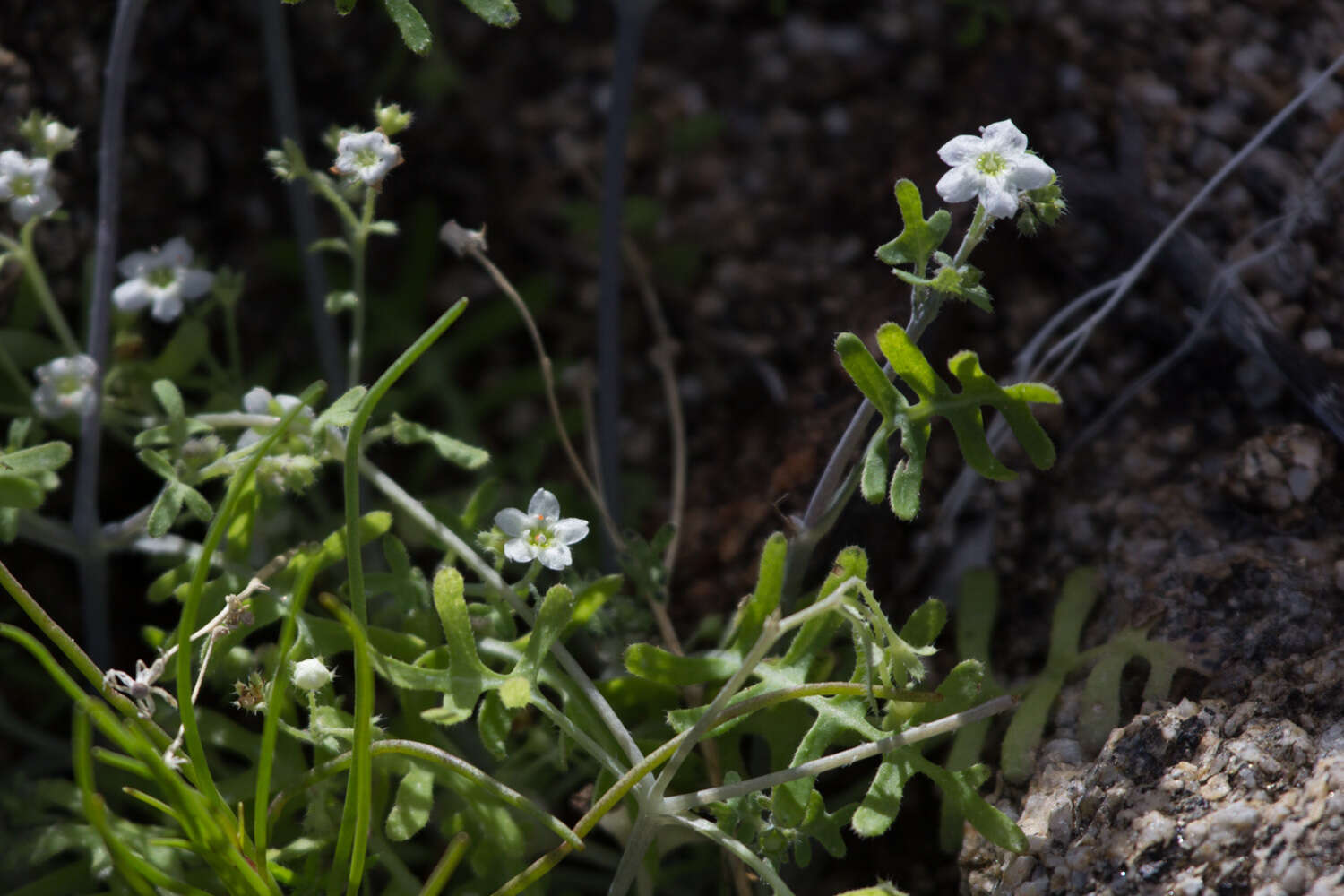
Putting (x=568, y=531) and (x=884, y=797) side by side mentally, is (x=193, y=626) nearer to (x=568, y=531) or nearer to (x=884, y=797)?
(x=568, y=531)

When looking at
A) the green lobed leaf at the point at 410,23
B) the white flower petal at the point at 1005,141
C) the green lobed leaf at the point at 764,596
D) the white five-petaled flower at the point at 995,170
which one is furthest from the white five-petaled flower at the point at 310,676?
the white flower petal at the point at 1005,141

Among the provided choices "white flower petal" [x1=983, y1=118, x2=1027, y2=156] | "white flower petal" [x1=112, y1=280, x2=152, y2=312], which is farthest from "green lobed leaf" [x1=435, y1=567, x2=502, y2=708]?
"white flower petal" [x1=983, y1=118, x2=1027, y2=156]

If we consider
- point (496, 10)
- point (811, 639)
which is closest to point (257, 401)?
point (496, 10)

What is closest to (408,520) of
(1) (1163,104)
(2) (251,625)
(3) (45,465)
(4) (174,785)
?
(2) (251,625)

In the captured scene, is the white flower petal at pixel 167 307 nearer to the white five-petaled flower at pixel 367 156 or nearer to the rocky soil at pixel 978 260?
the rocky soil at pixel 978 260

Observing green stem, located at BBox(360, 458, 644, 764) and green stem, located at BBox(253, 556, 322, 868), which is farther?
green stem, located at BBox(360, 458, 644, 764)

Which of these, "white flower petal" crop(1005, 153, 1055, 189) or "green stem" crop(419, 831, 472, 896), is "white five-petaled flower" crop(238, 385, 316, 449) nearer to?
"green stem" crop(419, 831, 472, 896)
